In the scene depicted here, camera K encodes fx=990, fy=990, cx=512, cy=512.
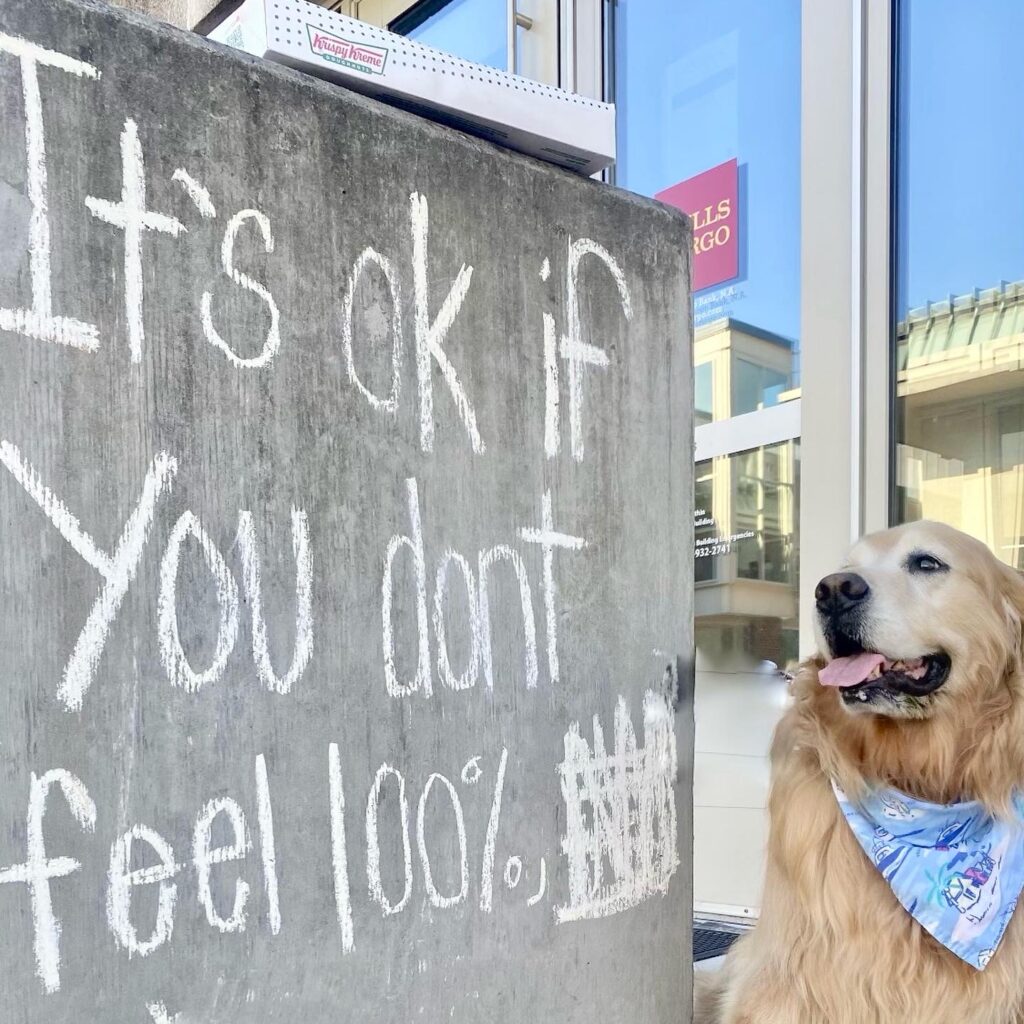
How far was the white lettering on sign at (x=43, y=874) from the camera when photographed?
4.30 ft

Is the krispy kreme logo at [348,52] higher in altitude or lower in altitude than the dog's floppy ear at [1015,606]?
higher

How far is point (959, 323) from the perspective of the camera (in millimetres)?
3449

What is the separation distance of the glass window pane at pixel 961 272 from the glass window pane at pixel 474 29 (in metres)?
2.29

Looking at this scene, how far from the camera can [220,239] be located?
4.99 feet

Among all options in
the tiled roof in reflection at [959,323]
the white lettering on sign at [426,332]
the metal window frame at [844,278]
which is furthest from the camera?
A: the metal window frame at [844,278]

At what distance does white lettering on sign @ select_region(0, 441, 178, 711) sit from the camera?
1335mm

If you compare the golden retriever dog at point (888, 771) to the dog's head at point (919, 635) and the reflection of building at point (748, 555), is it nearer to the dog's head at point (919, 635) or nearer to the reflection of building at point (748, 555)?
the dog's head at point (919, 635)

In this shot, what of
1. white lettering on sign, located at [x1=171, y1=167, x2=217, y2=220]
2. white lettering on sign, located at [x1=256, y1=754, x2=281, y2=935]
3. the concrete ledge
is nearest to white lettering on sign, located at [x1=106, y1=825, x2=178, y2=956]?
white lettering on sign, located at [x1=256, y1=754, x2=281, y2=935]

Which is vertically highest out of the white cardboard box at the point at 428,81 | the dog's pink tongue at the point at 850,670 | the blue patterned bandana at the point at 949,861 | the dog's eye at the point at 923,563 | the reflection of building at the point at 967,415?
the white cardboard box at the point at 428,81

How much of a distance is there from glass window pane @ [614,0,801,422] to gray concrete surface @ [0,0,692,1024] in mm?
2012

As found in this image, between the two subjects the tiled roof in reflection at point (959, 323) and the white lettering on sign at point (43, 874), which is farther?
the tiled roof in reflection at point (959, 323)

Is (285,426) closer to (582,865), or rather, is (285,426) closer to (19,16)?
(19,16)

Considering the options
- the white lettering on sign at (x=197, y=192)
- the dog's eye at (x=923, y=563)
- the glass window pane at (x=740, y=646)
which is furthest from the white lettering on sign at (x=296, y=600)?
the glass window pane at (x=740, y=646)

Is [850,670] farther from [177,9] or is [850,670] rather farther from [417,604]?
[177,9]
